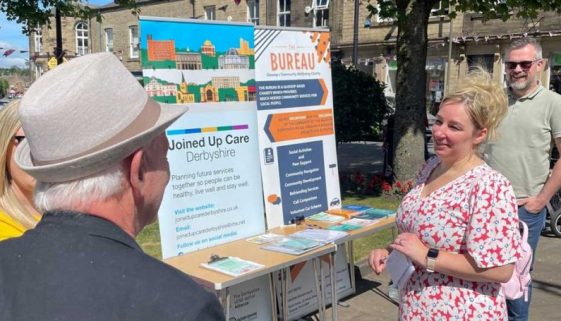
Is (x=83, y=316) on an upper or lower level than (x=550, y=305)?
upper

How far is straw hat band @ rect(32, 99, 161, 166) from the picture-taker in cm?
97

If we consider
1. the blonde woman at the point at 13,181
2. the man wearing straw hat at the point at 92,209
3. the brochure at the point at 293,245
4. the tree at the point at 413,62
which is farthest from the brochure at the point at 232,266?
the tree at the point at 413,62

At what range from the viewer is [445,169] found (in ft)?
7.34

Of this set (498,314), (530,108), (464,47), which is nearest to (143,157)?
(498,314)

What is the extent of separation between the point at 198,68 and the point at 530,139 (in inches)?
86.5

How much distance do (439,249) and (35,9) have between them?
34.8ft

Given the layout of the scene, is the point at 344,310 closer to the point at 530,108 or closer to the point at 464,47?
the point at 530,108

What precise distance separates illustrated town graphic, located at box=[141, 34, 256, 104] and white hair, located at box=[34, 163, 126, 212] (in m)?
2.14

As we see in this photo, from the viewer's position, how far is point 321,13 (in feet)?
86.2

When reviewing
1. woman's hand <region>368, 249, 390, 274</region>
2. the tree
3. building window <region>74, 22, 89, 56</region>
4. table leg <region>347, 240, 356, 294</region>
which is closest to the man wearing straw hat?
woman's hand <region>368, 249, 390, 274</region>

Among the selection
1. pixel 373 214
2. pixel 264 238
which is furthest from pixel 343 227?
pixel 264 238

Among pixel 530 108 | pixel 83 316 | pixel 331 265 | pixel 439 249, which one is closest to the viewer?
pixel 83 316

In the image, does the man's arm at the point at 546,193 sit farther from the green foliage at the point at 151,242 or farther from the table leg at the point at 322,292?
the green foliage at the point at 151,242

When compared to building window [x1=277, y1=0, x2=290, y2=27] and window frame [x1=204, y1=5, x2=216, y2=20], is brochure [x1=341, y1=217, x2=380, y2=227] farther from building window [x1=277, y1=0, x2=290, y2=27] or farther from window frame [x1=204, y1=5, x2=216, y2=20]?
window frame [x1=204, y1=5, x2=216, y2=20]
